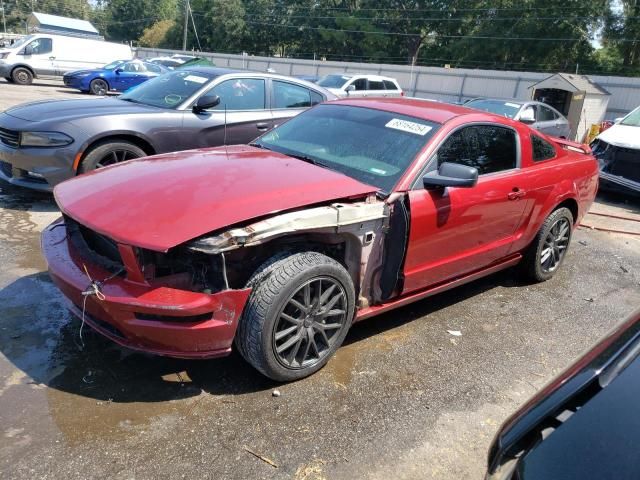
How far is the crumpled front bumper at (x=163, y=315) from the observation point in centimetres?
263

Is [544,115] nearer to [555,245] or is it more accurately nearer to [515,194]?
[555,245]

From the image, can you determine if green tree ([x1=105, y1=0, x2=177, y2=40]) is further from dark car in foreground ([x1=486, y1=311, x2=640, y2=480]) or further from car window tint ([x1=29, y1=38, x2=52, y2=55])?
dark car in foreground ([x1=486, y1=311, x2=640, y2=480])

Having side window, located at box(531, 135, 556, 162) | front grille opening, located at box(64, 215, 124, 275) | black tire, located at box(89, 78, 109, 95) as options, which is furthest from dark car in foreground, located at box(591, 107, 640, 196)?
black tire, located at box(89, 78, 109, 95)

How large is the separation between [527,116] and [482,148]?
843 centimetres

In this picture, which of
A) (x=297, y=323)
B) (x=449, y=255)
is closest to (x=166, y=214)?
(x=297, y=323)

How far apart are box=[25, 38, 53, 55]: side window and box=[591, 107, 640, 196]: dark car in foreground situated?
20643mm

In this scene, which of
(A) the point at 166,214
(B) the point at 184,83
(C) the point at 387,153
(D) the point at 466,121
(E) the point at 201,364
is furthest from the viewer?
(B) the point at 184,83

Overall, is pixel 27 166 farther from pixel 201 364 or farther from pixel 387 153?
pixel 387 153

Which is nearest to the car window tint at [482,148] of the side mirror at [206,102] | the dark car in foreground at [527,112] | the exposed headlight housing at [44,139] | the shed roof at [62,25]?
the side mirror at [206,102]

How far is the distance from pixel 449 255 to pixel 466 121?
3.34 feet

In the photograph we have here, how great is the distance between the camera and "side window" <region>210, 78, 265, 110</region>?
634 centimetres

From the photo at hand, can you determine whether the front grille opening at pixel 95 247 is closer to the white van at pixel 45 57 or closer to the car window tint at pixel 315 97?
the car window tint at pixel 315 97

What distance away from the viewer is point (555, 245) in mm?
5066

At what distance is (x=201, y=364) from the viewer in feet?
10.5
